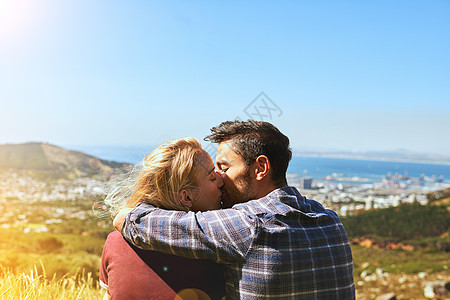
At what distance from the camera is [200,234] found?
1513mm

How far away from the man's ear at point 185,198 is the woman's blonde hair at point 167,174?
0.06 ft

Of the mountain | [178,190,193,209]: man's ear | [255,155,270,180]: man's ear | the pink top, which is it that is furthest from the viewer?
the mountain

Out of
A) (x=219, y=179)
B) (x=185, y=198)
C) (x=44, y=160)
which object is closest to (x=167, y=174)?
(x=185, y=198)

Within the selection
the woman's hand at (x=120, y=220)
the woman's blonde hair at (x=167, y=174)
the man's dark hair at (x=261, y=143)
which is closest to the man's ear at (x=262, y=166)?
the man's dark hair at (x=261, y=143)

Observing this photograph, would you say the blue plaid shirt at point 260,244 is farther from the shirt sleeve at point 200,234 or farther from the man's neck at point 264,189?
the man's neck at point 264,189

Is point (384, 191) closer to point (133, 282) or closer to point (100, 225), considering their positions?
point (100, 225)

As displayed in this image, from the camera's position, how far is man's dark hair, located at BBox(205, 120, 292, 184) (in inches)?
78.2

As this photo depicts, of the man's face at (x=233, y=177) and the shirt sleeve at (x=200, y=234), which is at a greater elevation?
the man's face at (x=233, y=177)

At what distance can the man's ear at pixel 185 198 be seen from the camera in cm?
186

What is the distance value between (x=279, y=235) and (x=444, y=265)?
8.77m

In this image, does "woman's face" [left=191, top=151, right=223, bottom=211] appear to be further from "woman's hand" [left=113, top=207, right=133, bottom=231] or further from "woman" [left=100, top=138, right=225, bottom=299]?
"woman's hand" [left=113, top=207, right=133, bottom=231]

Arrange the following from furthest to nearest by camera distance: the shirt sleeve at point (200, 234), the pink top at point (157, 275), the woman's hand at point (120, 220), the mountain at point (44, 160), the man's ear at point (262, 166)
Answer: the mountain at point (44, 160)
the man's ear at point (262, 166)
the woman's hand at point (120, 220)
the pink top at point (157, 275)
the shirt sleeve at point (200, 234)

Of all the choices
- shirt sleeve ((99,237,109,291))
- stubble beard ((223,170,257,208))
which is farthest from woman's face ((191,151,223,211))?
shirt sleeve ((99,237,109,291))

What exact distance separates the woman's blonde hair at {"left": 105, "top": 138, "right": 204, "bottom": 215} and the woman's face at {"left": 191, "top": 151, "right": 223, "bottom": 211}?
28mm
